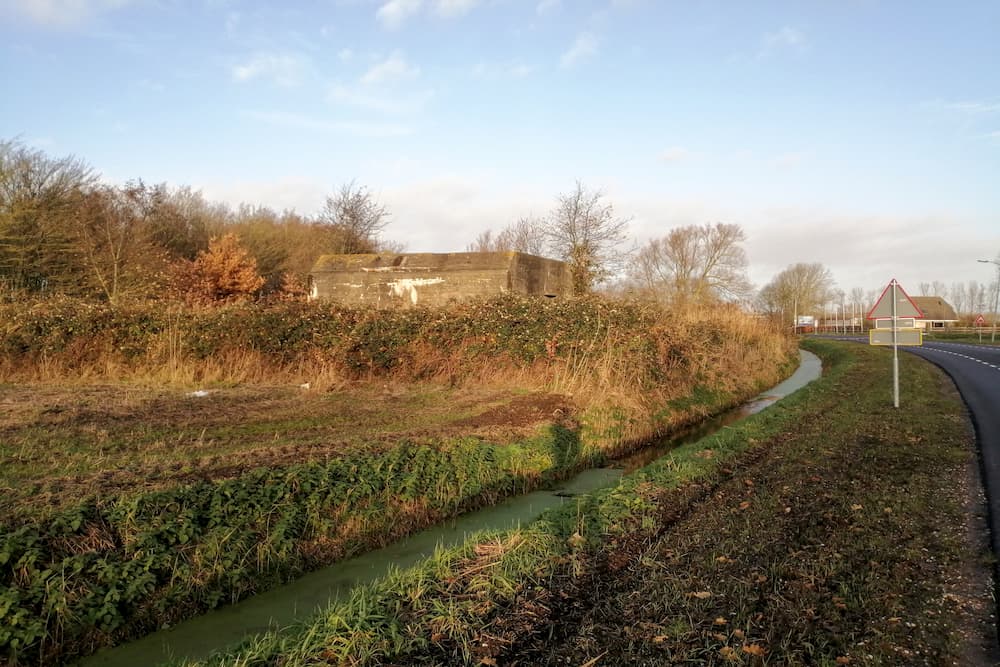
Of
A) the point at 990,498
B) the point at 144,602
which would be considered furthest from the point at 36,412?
the point at 990,498

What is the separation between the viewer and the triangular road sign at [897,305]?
14.5m

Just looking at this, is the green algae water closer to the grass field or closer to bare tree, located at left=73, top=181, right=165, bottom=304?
the grass field

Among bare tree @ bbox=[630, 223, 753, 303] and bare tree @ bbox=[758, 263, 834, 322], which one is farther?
bare tree @ bbox=[758, 263, 834, 322]

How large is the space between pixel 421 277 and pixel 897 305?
13409 mm

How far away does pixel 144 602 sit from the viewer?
5.41 metres

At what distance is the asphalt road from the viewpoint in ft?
22.6

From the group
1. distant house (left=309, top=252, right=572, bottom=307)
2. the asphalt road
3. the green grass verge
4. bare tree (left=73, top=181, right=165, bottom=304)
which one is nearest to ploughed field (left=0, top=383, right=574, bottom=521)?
the green grass verge

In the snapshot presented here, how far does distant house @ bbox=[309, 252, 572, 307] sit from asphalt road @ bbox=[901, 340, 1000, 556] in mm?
12292

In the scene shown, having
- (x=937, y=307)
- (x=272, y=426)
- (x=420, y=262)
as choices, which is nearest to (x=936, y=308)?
(x=937, y=307)

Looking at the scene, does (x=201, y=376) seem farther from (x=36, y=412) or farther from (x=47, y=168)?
(x=47, y=168)

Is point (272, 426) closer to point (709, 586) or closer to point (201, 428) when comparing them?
point (201, 428)

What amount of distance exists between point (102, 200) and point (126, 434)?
885 inches

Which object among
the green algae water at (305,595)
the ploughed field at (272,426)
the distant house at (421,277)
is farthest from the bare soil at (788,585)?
the distant house at (421,277)

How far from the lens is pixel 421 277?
2158 cm
